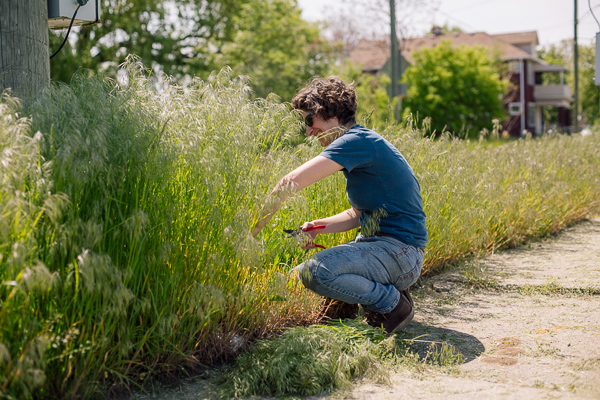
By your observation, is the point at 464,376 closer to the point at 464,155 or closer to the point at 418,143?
the point at 418,143

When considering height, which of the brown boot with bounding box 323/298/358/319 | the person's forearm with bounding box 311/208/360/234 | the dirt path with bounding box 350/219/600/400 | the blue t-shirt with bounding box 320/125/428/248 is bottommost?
the dirt path with bounding box 350/219/600/400

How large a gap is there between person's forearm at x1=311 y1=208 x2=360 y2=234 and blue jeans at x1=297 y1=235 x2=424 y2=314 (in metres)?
0.22

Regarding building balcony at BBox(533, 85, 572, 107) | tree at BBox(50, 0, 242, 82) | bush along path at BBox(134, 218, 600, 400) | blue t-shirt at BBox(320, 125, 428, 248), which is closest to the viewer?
bush along path at BBox(134, 218, 600, 400)

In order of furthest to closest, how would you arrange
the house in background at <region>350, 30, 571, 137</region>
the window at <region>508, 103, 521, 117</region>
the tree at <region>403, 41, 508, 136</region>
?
the window at <region>508, 103, 521, 117</region>
the house in background at <region>350, 30, 571, 137</region>
the tree at <region>403, 41, 508, 136</region>

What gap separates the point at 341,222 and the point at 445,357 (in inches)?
39.2

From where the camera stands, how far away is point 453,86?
33250 mm

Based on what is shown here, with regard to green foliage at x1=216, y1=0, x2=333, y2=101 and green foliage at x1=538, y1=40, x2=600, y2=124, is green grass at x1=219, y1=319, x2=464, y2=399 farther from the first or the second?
green foliage at x1=538, y1=40, x2=600, y2=124

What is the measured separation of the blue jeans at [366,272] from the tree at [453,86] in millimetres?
30848

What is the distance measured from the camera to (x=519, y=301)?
12.6ft

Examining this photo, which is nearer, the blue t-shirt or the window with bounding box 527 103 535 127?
the blue t-shirt

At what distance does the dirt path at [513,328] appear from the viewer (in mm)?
2391

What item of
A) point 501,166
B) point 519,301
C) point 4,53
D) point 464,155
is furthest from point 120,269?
point 501,166

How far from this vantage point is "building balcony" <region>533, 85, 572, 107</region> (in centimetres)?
4941

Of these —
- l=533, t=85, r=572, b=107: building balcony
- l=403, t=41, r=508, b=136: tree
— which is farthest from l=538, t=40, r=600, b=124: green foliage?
l=403, t=41, r=508, b=136: tree
